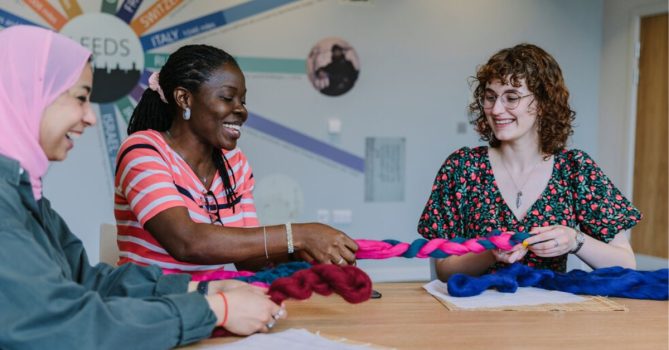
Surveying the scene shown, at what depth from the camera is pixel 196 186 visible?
188cm

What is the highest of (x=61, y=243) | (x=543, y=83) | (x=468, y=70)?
(x=468, y=70)

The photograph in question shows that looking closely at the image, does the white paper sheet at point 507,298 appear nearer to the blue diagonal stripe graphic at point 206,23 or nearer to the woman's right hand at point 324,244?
the woman's right hand at point 324,244

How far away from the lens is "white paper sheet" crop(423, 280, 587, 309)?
1.68 m

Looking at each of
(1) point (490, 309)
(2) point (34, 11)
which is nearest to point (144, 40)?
(2) point (34, 11)

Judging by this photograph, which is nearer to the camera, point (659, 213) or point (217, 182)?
point (217, 182)

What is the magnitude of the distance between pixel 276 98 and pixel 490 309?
333 cm

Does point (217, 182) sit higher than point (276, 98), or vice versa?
point (276, 98)

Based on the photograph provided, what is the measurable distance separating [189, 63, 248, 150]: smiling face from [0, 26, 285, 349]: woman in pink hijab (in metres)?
0.58

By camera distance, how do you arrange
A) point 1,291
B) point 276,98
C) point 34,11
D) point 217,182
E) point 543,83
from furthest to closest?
point 276,98
point 34,11
point 543,83
point 217,182
point 1,291

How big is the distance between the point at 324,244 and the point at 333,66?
3.30 m

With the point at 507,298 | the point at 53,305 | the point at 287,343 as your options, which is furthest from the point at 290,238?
the point at 53,305

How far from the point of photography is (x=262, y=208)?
15.7 ft

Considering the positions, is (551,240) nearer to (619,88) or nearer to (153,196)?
(153,196)

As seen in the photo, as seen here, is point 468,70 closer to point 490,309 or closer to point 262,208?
point 262,208
